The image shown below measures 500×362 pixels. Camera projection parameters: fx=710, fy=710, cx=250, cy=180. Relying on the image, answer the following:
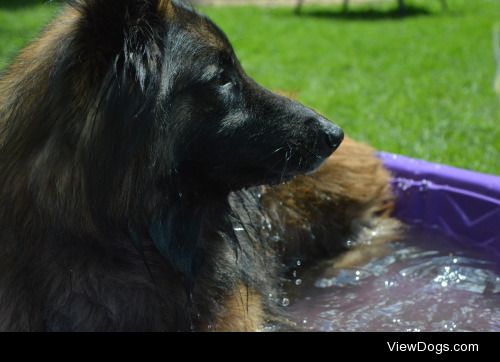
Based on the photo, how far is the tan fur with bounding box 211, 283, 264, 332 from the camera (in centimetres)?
339

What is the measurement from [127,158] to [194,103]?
386mm

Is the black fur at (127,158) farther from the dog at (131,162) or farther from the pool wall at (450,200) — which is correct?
the pool wall at (450,200)

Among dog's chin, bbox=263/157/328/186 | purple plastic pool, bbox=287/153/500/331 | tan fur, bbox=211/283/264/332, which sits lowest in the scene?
purple plastic pool, bbox=287/153/500/331

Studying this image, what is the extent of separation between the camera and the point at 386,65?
10391mm

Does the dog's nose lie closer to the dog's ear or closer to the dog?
the dog

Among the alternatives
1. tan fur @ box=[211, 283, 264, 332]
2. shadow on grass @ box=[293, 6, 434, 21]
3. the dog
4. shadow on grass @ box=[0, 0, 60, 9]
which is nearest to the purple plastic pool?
tan fur @ box=[211, 283, 264, 332]

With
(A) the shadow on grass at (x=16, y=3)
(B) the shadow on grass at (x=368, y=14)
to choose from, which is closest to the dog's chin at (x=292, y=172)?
(B) the shadow on grass at (x=368, y=14)

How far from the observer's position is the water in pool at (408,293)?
4102 millimetres

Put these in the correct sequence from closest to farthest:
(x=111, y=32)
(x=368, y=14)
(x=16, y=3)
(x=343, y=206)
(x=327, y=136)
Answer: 1. (x=111, y=32)
2. (x=327, y=136)
3. (x=343, y=206)
4. (x=16, y=3)
5. (x=368, y=14)

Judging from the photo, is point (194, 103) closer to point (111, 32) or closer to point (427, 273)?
point (111, 32)

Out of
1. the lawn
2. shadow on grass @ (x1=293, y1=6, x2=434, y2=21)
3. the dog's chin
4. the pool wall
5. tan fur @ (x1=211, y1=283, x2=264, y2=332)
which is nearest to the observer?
the dog's chin

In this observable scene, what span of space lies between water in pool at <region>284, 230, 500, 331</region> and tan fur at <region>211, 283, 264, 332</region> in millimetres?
495

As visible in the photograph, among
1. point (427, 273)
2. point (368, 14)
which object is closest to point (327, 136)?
point (427, 273)
